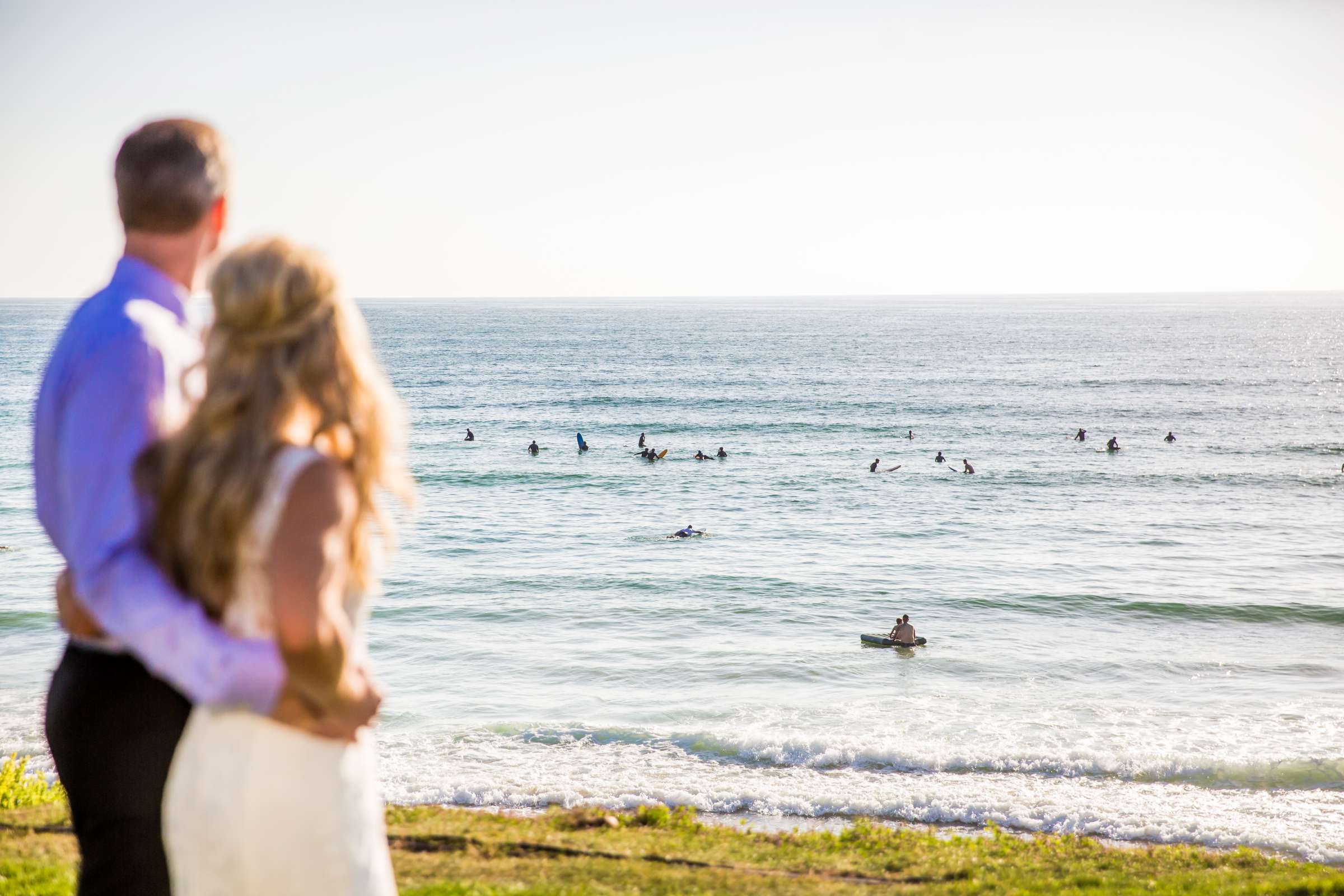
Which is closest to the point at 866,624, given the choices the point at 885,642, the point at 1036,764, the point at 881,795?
the point at 885,642

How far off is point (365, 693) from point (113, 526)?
642 mm

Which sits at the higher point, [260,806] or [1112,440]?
[260,806]

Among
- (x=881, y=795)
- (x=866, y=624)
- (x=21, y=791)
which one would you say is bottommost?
(x=866, y=624)

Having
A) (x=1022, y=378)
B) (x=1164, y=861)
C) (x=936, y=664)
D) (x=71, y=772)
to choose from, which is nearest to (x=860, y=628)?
(x=936, y=664)

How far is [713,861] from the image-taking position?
790cm

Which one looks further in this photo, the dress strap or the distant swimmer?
the distant swimmer

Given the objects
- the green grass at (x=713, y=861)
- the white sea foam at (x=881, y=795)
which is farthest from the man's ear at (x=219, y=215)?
the white sea foam at (x=881, y=795)

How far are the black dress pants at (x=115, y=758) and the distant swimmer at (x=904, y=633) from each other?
57.0ft

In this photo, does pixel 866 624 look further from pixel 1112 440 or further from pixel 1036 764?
pixel 1112 440

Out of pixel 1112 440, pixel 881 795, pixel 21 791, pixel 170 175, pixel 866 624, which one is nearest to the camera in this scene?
pixel 170 175

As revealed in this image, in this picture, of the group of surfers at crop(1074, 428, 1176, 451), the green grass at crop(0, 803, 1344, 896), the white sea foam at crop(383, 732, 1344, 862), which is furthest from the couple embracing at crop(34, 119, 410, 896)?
the group of surfers at crop(1074, 428, 1176, 451)

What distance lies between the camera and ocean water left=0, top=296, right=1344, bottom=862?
1293 cm

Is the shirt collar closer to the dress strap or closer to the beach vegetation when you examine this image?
the dress strap

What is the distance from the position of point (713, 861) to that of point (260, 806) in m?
6.21
